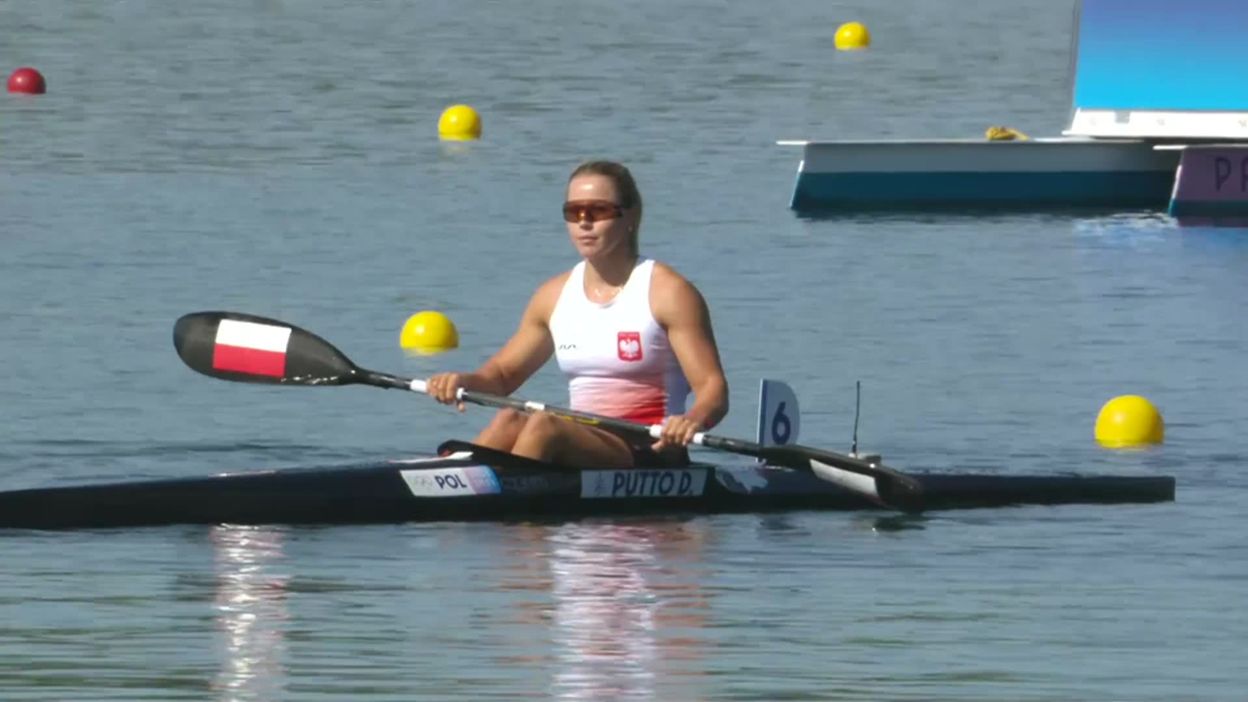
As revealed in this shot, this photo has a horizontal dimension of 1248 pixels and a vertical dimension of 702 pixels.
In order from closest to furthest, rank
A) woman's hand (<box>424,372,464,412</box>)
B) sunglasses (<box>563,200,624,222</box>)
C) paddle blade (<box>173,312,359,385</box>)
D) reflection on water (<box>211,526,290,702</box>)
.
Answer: reflection on water (<box>211,526,290,702</box>) → sunglasses (<box>563,200,624,222</box>) → woman's hand (<box>424,372,464,412</box>) → paddle blade (<box>173,312,359,385</box>)

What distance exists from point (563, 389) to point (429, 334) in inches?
63.3

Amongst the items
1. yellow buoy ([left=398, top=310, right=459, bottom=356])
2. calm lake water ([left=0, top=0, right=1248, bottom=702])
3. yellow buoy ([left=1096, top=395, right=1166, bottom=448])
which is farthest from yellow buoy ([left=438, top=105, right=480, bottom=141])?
yellow buoy ([left=1096, top=395, right=1166, bottom=448])

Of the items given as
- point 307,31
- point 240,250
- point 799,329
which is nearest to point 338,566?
point 799,329

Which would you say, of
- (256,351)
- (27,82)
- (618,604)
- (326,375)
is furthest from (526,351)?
(27,82)

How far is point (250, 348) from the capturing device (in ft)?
43.0

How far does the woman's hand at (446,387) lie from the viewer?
1212 centimetres

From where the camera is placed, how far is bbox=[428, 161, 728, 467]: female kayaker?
12070mm

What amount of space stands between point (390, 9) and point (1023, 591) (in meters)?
41.4

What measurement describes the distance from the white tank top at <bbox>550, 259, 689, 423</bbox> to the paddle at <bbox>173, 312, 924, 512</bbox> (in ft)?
0.55

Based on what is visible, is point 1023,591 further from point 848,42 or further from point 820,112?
point 848,42

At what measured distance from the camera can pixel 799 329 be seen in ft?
60.6

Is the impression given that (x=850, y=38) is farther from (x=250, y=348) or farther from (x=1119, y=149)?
(x=250, y=348)

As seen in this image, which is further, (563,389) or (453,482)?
(563,389)

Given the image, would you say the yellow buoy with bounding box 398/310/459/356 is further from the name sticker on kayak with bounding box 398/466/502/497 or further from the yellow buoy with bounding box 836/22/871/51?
the yellow buoy with bounding box 836/22/871/51
